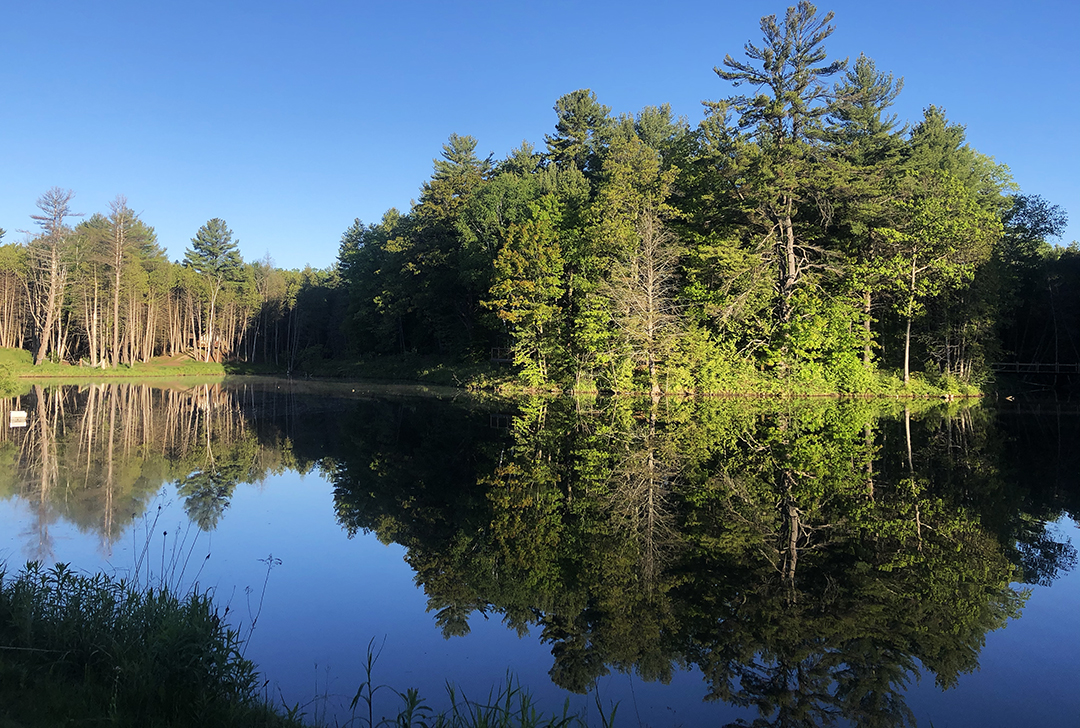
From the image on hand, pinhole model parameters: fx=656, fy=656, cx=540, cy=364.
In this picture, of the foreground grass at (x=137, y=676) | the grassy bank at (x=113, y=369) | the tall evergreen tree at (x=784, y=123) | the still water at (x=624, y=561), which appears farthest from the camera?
the grassy bank at (x=113, y=369)

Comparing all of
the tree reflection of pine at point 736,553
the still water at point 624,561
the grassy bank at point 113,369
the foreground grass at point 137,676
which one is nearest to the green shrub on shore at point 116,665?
the foreground grass at point 137,676

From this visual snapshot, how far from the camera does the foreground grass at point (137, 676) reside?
3.83 m

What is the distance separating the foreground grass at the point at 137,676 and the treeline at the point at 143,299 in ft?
196

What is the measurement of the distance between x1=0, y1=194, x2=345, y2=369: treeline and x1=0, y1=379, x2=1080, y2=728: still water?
48.1 meters

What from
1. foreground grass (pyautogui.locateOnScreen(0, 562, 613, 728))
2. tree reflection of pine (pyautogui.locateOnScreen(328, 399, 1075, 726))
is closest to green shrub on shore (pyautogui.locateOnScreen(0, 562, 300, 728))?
foreground grass (pyautogui.locateOnScreen(0, 562, 613, 728))

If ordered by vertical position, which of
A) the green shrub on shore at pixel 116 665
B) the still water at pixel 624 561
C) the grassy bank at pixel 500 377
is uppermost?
the grassy bank at pixel 500 377

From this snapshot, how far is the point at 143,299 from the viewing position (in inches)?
2569

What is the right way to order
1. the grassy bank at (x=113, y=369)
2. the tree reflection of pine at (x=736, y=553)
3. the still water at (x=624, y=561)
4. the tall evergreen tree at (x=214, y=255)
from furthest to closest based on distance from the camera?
1. the tall evergreen tree at (x=214, y=255)
2. the grassy bank at (x=113, y=369)
3. the tree reflection of pine at (x=736, y=553)
4. the still water at (x=624, y=561)

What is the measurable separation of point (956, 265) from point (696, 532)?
30.2 m

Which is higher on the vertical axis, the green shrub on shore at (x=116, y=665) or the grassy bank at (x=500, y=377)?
the grassy bank at (x=500, y=377)

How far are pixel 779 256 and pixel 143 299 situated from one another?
60610mm

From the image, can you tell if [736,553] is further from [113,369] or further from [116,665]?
[113,369]

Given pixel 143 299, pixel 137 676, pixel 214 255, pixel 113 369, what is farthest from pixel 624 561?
pixel 214 255

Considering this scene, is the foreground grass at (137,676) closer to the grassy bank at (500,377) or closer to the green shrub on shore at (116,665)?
the green shrub on shore at (116,665)
